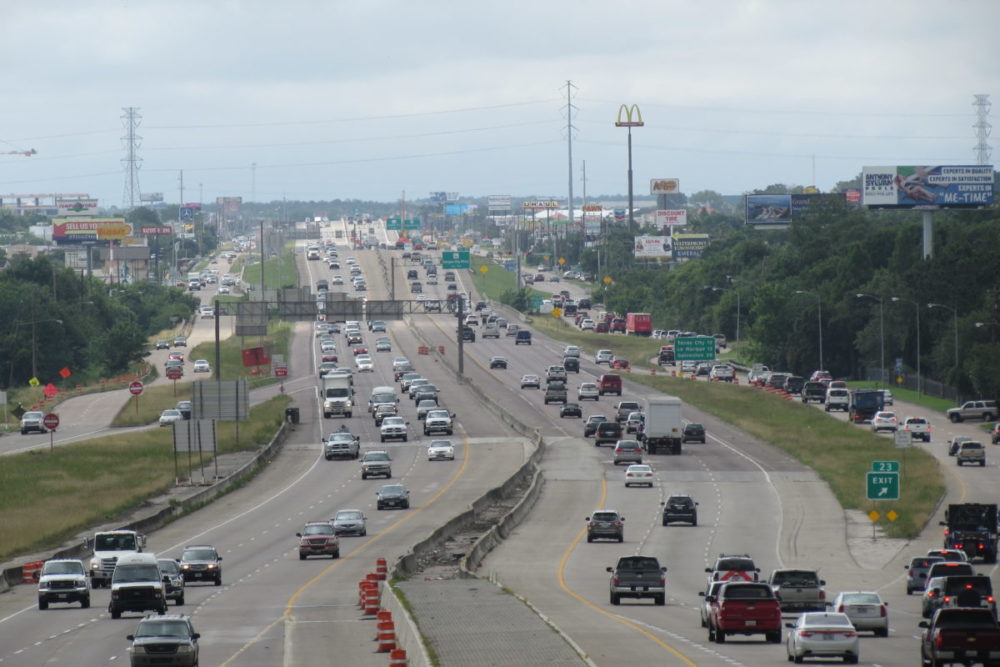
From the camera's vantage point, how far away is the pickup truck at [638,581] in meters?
42.6

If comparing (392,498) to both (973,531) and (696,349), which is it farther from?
(696,349)

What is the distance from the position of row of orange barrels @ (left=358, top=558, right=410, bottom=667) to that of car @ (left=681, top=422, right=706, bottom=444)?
53.8 meters

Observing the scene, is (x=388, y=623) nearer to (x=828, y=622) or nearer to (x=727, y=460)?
(x=828, y=622)

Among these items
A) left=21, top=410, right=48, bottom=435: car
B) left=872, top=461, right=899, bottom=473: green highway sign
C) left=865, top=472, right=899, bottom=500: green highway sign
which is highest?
left=872, top=461, right=899, bottom=473: green highway sign

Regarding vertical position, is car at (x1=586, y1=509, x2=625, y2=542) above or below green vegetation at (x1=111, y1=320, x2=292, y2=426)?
above

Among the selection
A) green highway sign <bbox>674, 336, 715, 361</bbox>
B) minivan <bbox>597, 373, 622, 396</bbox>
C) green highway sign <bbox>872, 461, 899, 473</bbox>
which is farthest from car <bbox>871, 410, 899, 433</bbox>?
green highway sign <bbox>872, 461, 899, 473</bbox>

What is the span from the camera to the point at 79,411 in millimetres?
126062

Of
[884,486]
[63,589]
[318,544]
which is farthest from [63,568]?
[884,486]

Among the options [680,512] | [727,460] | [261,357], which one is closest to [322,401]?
[261,357]

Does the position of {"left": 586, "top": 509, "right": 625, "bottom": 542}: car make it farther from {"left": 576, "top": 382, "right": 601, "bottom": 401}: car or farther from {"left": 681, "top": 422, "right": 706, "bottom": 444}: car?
{"left": 576, "top": 382, "right": 601, "bottom": 401}: car

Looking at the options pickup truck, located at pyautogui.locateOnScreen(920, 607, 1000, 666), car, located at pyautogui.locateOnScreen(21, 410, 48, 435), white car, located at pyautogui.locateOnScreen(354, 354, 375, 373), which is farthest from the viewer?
white car, located at pyautogui.locateOnScreen(354, 354, 375, 373)

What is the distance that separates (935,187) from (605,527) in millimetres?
109288

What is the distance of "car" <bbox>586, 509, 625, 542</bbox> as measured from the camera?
2340 inches

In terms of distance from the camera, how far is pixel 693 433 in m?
97.9
